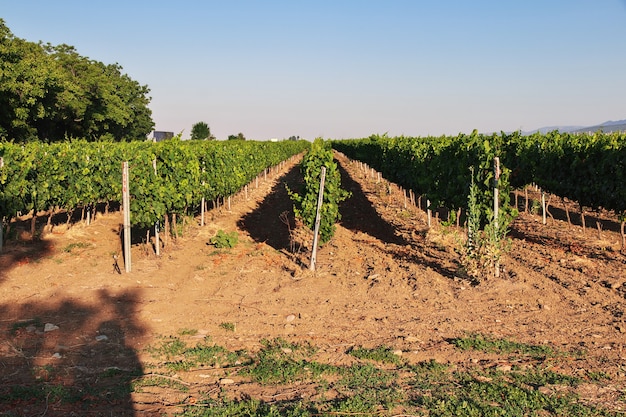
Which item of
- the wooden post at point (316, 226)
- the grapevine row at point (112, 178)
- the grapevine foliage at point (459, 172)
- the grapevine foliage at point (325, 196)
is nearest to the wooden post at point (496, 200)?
the grapevine foliage at point (459, 172)

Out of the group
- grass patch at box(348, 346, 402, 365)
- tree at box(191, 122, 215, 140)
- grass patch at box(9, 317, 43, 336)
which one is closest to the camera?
grass patch at box(348, 346, 402, 365)

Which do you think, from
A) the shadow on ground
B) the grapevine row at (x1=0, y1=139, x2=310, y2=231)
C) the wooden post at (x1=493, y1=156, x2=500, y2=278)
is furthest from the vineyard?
the wooden post at (x1=493, y1=156, x2=500, y2=278)

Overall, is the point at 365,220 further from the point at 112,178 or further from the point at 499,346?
the point at 499,346

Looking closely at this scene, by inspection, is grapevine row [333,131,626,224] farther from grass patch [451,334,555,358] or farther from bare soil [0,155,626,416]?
grass patch [451,334,555,358]

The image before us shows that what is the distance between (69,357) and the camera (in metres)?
5.80

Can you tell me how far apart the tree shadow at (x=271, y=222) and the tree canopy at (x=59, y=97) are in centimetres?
1024

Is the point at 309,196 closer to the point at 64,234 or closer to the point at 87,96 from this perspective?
the point at 64,234

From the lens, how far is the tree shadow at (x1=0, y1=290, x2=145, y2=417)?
448 centimetres

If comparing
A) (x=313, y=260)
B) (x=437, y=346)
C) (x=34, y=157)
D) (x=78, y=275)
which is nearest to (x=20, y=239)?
(x=34, y=157)

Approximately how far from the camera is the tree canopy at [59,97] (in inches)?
1223

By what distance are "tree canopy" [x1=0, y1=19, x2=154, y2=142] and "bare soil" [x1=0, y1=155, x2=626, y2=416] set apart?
620 inches

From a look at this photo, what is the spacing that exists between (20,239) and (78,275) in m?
4.13

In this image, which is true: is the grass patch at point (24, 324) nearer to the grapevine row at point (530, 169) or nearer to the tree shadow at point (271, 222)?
the tree shadow at point (271, 222)

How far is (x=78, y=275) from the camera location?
381 inches
